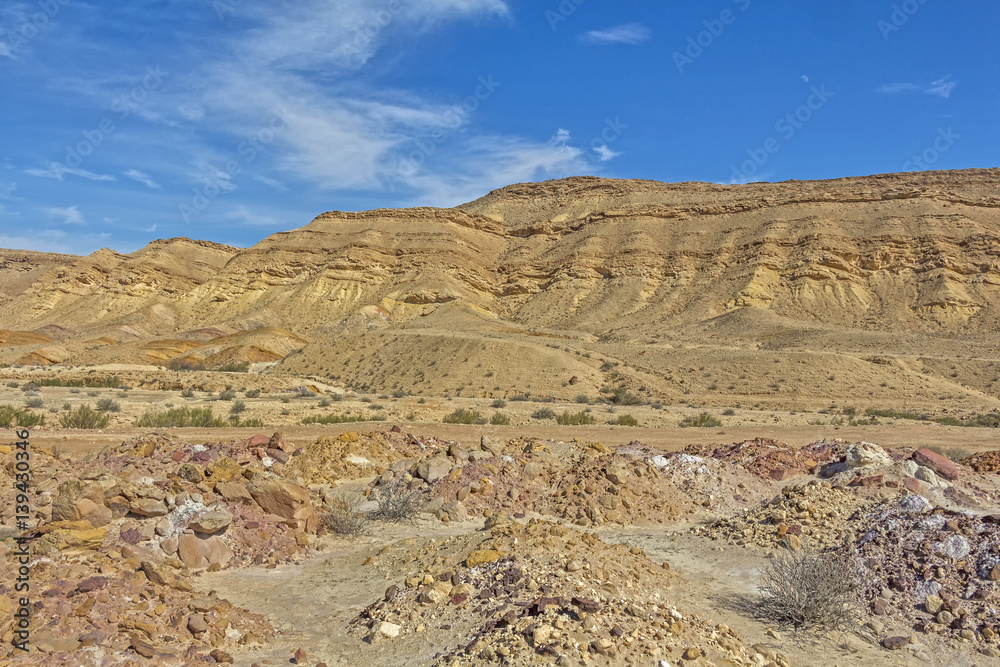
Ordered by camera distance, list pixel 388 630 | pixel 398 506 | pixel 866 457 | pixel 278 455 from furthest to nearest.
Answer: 1. pixel 278 455
2. pixel 866 457
3. pixel 398 506
4. pixel 388 630

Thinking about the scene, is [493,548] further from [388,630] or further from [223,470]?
[223,470]

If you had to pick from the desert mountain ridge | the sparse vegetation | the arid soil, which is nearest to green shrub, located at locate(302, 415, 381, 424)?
the arid soil

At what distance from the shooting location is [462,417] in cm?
1889

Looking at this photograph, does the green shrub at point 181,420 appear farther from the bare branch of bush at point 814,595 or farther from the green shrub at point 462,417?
the bare branch of bush at point 814,595

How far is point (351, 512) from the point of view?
915 centimetres

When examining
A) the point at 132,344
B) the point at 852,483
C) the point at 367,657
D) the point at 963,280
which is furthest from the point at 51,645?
the point at 963,280

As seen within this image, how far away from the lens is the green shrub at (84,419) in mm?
15109

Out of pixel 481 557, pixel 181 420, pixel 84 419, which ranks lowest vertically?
pixel 481 557

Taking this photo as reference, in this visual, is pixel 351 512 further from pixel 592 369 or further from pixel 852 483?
pixel 592 369

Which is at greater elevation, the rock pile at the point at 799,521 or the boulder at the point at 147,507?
the boulder at the point at 147,507

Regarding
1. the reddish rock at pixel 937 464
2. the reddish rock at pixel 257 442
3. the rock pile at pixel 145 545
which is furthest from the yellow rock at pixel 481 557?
the reddish rock at pixel 937 464

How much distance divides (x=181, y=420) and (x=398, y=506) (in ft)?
31.3

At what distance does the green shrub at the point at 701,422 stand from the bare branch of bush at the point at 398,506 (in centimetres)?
1163

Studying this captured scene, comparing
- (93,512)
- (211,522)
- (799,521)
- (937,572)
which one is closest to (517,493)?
(799,521)
